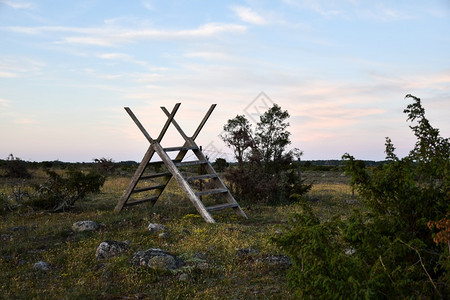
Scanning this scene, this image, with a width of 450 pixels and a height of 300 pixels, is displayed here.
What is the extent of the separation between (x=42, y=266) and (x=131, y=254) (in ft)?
4.63

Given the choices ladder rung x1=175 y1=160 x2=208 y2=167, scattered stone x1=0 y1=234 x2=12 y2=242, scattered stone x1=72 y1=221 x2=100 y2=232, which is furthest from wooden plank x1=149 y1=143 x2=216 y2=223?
scattered stone x1=0 y1=234 x2=12 y2=242

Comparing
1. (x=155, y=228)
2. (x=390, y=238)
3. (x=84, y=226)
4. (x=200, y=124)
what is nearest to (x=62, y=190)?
(x=84, y=226)

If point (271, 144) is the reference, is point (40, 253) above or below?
below

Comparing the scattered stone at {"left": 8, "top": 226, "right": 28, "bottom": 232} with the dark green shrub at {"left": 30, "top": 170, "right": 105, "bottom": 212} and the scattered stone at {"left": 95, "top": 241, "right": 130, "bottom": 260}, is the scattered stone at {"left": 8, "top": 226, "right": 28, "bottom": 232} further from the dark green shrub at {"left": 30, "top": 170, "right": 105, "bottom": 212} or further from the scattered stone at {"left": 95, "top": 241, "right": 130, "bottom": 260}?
the scattered stone at {"left": 95, "top": 241, "right": 130, "bottom": 260}

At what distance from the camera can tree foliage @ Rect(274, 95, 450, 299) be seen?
325 cm

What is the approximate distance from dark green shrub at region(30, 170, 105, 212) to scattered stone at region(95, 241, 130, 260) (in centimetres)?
519

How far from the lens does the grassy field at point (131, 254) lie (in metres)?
5.25

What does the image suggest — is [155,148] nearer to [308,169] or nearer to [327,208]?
[327,208]

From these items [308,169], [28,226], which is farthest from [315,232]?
[308,169]

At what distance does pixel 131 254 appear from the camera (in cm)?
665

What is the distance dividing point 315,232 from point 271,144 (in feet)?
37.3

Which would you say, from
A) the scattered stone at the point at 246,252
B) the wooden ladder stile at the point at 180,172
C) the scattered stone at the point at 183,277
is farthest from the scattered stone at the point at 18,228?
the scattered stone at the point at 246,252

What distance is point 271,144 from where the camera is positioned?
578 inches

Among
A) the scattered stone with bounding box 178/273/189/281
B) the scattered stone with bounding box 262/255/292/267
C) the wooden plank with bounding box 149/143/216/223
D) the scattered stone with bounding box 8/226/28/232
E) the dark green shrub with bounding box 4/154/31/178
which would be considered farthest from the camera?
the dark green shrub with bounding box 4/154/31/178
